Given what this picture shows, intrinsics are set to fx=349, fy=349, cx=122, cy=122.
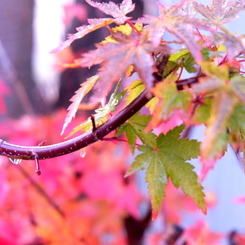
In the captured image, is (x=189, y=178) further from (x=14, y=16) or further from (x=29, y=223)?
(x=14, y=16)

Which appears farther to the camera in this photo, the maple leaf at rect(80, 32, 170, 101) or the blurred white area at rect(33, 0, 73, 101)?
the blurred white area at rect(33, 0, 73, 101)

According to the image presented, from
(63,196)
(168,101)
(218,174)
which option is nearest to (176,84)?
(168,101)

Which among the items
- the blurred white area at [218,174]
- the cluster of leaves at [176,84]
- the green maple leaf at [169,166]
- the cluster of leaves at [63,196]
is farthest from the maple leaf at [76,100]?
the blurred white area at [218,174]

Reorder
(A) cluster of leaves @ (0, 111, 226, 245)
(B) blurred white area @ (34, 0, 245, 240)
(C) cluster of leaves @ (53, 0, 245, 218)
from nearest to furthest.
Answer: (C) cluster of leaves @ (53, 0, 245, 218) < (A) cluster of leaves @ (0, 111, 226, 245) < (B) blurred white area @ (34, 0, 245, 240)

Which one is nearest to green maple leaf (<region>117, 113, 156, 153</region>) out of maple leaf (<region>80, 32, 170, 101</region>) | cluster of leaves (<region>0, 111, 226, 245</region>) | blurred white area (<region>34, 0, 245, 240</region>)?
maple leaf (<region>80, 32, 170, 101</region>)

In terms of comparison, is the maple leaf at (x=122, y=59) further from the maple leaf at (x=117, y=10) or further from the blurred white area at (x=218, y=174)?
the blurred white area at (x=218, y=174)

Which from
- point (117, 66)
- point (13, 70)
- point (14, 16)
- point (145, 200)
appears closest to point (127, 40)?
point (117, 66)

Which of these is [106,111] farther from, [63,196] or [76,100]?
[63,196]

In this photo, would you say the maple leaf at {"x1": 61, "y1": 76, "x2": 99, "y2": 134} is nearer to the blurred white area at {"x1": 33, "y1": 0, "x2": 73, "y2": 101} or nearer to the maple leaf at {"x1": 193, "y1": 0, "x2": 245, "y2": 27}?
the maple leaf at {"x1": 193, "y1": 0, "x2": 245, "y2": 27}
